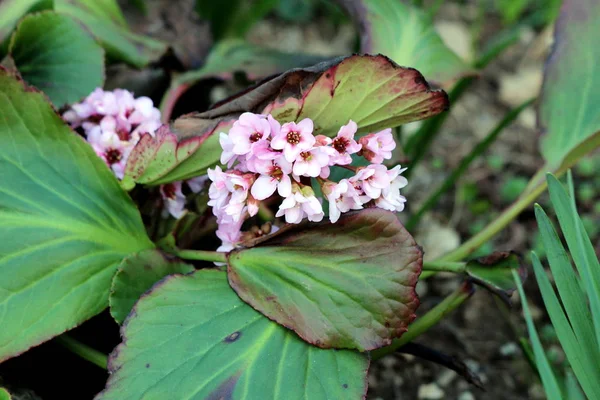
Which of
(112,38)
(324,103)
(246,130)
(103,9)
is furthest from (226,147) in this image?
(103,9)

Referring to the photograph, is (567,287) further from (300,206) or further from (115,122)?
(115,122)

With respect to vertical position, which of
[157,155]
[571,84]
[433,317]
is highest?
[157,155]

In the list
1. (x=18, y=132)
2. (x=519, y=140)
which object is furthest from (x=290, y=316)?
(x=519, y=140)

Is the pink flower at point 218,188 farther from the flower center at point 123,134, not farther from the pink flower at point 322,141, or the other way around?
the flower center at point 123,134

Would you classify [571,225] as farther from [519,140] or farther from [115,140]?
[519,140]

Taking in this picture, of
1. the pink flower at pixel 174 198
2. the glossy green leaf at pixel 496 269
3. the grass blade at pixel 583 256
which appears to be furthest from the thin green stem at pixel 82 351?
the grass blade at pixel 583 256
